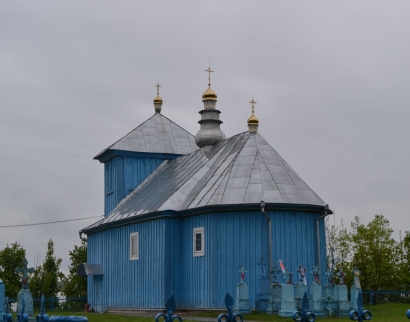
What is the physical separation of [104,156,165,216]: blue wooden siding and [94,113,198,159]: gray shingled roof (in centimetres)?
47

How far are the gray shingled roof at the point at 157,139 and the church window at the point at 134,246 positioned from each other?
19.7ft

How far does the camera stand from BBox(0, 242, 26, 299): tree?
41219mm

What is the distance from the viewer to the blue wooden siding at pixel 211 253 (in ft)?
84.9

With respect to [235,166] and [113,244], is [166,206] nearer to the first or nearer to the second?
[235,166]

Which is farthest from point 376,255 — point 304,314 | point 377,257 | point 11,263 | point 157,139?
point 304,314

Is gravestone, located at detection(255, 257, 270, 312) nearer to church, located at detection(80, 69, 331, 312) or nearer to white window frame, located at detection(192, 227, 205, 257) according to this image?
church, located at detection(80, 69, 331, 312)

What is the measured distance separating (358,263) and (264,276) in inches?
753

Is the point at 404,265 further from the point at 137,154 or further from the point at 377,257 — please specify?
the point at 137,154

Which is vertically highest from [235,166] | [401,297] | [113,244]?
[235,166]

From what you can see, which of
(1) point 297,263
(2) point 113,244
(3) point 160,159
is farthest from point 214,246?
(3) point 160,159

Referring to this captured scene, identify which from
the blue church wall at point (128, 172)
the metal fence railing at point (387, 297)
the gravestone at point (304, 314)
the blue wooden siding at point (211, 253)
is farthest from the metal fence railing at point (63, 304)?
the gravestone at point (304, 314)

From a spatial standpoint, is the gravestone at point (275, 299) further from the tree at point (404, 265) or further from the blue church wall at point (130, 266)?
the tree at point (404, 265)

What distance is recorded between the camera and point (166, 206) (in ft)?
91.2

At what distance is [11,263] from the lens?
41.8 m
